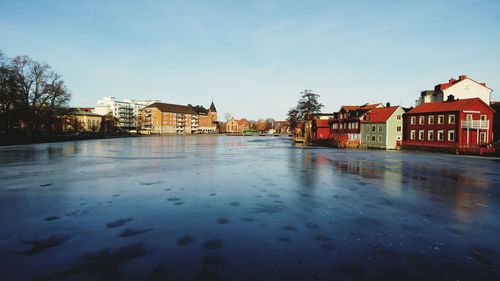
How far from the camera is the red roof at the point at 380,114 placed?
63638mm

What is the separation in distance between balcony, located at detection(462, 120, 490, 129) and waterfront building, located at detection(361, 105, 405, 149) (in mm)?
12544

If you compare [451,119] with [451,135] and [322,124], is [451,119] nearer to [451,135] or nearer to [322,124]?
[451,135]

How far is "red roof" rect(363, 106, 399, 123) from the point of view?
2505 inches

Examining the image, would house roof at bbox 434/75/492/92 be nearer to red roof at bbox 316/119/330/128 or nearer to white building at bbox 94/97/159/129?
red roof at bbox 316/119/330/128

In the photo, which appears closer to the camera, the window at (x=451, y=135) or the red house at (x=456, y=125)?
the red house at (x=456, y=125)

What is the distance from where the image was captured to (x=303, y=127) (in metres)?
103


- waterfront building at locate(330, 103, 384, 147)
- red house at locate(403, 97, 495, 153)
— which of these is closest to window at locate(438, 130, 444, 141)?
red house at locate(403, 97, 495, 153)

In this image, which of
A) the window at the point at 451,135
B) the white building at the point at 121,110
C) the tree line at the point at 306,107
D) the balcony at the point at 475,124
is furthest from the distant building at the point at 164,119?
the balcony at the point at 475,124

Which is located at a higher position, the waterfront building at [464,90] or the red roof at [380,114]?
the waterfront building at [464,90]

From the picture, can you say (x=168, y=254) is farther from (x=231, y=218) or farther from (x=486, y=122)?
(x=486, y=122)

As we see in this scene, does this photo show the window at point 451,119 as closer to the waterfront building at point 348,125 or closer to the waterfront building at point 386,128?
the waterfront building at point 386,128

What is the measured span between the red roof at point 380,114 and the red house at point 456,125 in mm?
6300

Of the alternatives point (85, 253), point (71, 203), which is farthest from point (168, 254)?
point (71, 203)

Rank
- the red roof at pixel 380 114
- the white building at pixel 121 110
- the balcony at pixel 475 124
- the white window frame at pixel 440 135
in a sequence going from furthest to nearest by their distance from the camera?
the white building at pixel 121 110 < the red roof at pixel 380 114 < the white window frame at pixel 440 135 < the balcony at pixel 475 124
